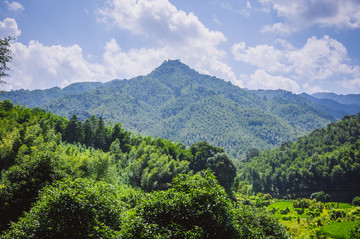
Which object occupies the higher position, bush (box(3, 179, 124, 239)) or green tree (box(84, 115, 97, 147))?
green tree (box(84, 115, 97, 147))

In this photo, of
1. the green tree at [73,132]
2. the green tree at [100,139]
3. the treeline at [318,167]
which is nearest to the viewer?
the green tree at [73,132]

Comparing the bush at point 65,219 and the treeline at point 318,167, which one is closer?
the bush at point 65,219

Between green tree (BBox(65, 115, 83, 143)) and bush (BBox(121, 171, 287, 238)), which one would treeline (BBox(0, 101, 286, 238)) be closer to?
bush (BBox(121, 171, 287, 238))

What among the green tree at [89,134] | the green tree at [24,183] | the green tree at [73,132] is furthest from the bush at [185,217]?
the green tree at [89,134]

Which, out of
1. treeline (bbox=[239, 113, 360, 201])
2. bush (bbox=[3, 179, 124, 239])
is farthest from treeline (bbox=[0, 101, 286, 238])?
treeline (bbox=[239, 113, 360, 201])

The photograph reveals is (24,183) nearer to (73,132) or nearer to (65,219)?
(65,219)

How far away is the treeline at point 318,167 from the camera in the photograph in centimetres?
6544

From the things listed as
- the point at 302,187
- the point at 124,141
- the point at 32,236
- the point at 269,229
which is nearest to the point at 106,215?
the point at 32,236

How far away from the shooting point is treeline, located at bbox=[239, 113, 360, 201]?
65.4 metres

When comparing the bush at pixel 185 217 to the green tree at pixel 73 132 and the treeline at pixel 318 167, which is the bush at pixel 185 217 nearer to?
the green tree at pixel 73 132

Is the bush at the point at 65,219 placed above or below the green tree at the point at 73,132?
below

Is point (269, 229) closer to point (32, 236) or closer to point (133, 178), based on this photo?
point (32, 236)

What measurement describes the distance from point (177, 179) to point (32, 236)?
8233 mm

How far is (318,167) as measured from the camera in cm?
7031
